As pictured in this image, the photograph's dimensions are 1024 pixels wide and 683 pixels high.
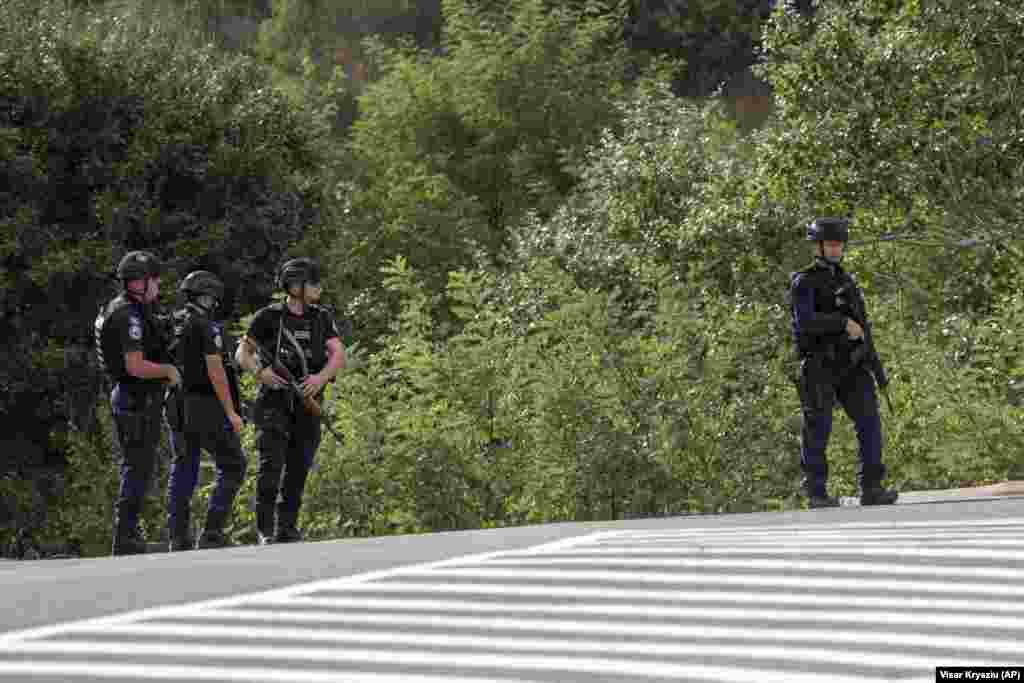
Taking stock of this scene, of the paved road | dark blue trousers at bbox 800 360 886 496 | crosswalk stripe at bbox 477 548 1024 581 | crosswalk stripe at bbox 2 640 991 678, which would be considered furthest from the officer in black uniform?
crosswalk stripe at bbox 2 640 991 678

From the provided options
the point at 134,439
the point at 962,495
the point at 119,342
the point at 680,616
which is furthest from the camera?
the point at 962,495

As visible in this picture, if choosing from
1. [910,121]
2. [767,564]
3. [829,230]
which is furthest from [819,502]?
[910,121]

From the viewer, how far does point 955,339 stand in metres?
23.5

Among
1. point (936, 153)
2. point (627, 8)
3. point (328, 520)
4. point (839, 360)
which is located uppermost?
point (627, 8)

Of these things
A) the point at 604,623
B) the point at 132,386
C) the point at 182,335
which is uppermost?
the point at 182,335

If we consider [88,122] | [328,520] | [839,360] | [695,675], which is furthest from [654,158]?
[695,675]

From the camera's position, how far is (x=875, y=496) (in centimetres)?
1380

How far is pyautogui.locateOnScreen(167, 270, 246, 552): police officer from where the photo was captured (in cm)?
1352

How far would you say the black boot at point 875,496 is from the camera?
1378 centimetres

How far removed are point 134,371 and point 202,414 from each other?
26.5 inches

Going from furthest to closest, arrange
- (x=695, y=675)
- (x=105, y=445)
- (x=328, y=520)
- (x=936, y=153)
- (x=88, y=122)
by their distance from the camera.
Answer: (x=88, y=122) → (x=105, y=445) → (x=936, y=153) → (x=328, y=520) → (x=695, y=675)

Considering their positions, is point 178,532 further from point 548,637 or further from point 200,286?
point 548,637

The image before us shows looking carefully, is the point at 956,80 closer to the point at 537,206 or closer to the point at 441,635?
the point at 441,635

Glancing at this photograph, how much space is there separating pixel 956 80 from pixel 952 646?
18.9 metres
